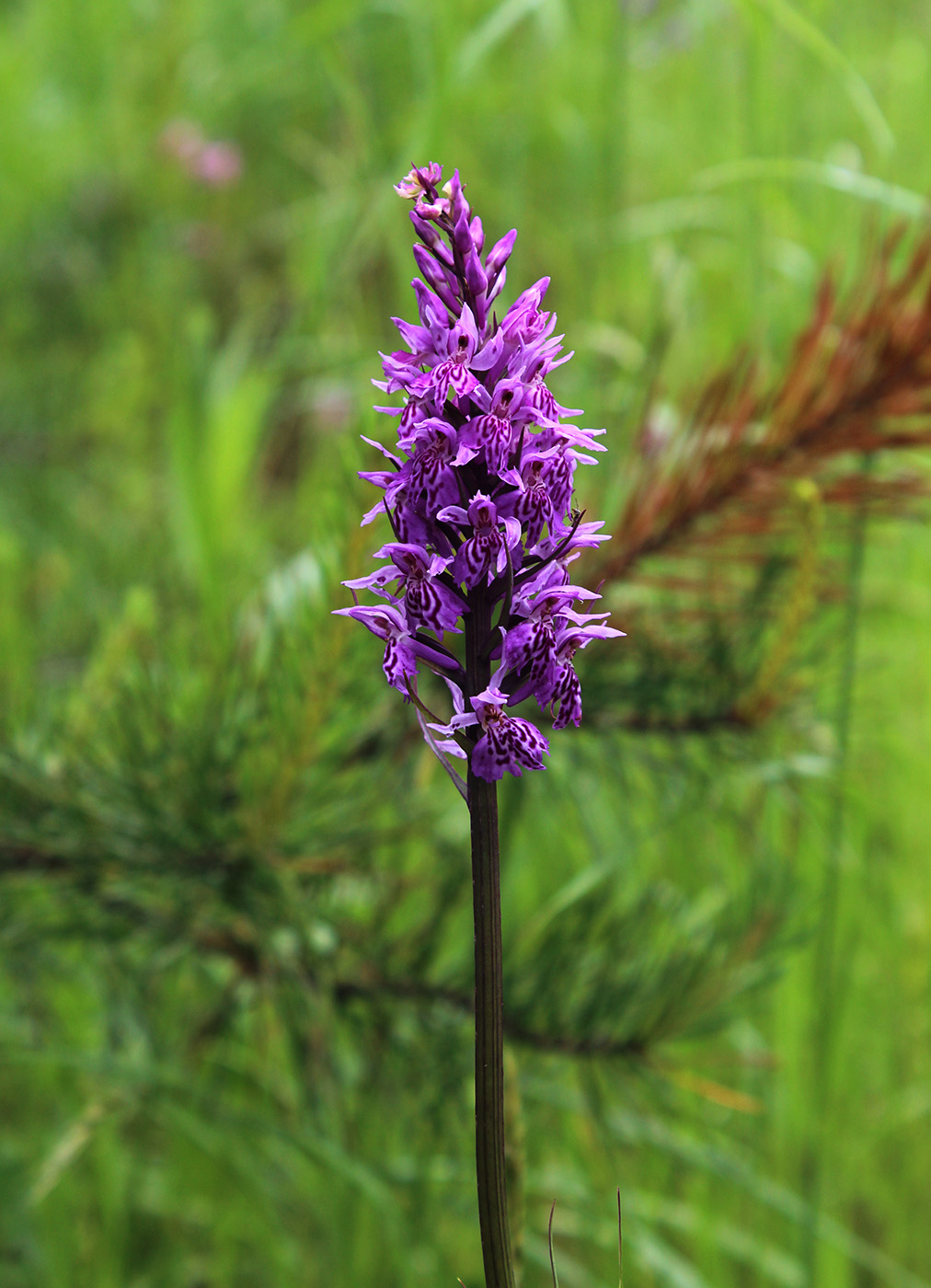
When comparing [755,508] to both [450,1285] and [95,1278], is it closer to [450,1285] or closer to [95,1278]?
[450,1285]

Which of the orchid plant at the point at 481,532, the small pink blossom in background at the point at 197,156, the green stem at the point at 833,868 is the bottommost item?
the green stem at the point at 833,868

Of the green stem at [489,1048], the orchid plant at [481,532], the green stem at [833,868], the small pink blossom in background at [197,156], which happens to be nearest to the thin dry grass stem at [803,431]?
the green stem at [833,868]

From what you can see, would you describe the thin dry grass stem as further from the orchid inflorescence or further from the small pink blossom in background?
the small pink blossom in background

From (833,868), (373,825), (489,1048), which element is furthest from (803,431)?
(489,1048)

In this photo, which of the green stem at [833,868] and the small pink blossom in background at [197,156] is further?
the small pink blossom in background at [197,156]

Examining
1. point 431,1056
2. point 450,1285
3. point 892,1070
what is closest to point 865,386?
point 431,1056

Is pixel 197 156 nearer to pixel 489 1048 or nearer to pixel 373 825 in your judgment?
pixel 373 825

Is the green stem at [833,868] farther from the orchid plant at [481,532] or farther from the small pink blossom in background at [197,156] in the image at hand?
the small pink blossom in background at [197,156]
